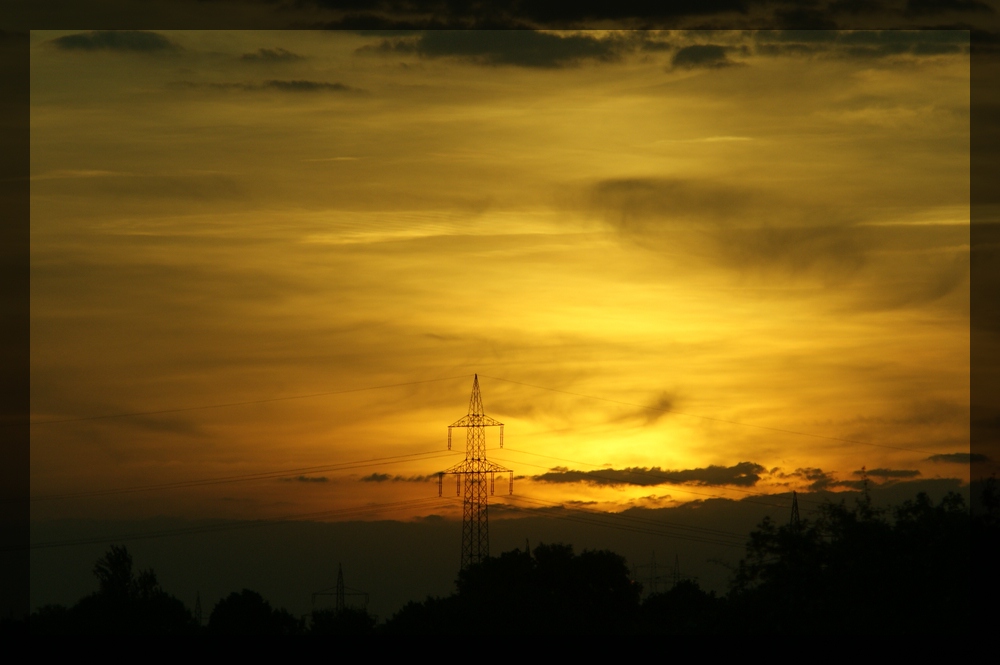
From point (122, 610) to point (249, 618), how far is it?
11725 mm

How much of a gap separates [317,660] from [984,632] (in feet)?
71.8

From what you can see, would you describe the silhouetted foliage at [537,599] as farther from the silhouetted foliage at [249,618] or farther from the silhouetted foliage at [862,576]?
the silhouetted foliage at [862,576]

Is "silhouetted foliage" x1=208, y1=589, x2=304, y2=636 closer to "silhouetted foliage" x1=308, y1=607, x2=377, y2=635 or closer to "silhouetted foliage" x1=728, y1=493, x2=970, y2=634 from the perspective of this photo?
"silhouetted foliage" x1=308, y1=607, x2=377, y2=635

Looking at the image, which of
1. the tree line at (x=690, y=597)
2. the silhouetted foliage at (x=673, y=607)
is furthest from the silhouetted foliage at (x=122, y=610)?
the silhouetted foliage at (x=673, y=607)

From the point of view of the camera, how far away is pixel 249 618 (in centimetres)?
11431

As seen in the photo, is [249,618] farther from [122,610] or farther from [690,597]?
[690,597]

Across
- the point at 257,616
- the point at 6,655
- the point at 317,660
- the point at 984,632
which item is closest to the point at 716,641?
the point at 984,632

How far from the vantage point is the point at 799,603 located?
46656 mm

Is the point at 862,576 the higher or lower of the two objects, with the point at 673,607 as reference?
higher

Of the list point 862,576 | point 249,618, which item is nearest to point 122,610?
point 249,618

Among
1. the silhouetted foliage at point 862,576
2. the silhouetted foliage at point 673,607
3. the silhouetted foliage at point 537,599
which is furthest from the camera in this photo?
the silhouetted foliage at point 537,599

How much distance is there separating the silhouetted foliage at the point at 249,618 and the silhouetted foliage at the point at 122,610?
2.59m

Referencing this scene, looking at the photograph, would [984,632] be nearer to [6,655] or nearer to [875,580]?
[875,580]

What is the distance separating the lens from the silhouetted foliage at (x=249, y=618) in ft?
368
